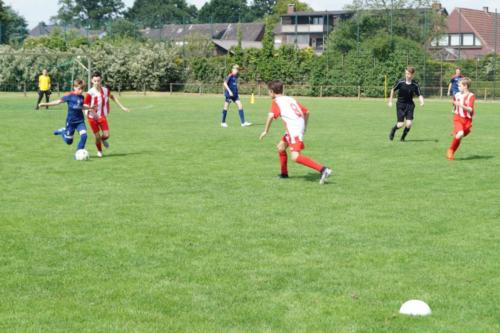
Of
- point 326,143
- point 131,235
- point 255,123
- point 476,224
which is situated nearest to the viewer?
point 131,235

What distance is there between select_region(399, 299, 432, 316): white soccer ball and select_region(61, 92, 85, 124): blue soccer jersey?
35.8ft

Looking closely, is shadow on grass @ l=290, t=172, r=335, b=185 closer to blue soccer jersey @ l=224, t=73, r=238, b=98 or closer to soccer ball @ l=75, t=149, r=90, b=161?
soccer ball @ l=75, t=149, r=90, b=161

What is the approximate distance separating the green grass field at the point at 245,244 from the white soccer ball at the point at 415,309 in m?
0.07

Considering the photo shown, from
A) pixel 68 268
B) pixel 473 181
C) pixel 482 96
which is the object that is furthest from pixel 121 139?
pixel 482 96

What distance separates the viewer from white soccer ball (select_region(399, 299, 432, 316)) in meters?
5.72

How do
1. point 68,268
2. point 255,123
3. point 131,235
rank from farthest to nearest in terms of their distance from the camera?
1. point 255,123
2. point 131,235
3. point 68,268

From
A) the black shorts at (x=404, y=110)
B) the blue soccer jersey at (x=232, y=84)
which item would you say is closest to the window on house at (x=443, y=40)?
the blue soccer jersey at (x=232, y=84)

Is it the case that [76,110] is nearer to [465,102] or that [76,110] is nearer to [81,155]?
[81,155]

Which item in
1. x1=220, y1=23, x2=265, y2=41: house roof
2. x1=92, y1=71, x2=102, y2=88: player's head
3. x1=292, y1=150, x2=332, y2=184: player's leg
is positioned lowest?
x1=292, y1=150, x2=332, y2=184: player's leg

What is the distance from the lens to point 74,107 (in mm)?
15750

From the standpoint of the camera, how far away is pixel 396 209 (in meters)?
10.1

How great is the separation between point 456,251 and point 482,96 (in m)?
45.3

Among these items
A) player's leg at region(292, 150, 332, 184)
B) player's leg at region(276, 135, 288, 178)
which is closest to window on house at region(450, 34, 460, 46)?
player's leg at region(276, 135, 288, 178)

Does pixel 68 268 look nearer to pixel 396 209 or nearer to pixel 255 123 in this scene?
pixel 396 209
